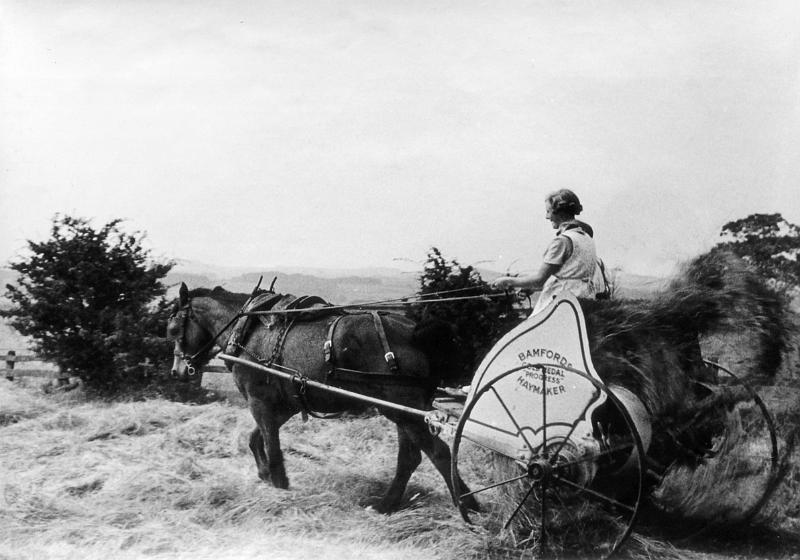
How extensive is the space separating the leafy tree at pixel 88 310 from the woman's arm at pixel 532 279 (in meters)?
8.16

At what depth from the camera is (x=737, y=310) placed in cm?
429

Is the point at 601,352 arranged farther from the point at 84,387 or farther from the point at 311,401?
the point at 84,387

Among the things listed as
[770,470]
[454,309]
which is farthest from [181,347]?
[770,470]

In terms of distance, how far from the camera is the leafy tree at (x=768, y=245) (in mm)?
4738

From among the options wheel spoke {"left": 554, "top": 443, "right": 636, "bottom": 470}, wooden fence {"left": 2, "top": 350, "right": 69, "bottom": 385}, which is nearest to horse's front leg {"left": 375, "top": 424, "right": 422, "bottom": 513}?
wheel spoke {"left": 554, "top": 443, "right": 636, "bottom": 470}

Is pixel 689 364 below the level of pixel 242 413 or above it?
above

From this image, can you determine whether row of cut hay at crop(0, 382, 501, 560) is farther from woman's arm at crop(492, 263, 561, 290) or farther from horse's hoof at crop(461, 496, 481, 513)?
woman's arm at crop(492, 263, 561, 290)

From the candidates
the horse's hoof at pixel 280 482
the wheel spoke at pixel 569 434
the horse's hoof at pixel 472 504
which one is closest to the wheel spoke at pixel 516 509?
the wheel spoke at pixel 569 434

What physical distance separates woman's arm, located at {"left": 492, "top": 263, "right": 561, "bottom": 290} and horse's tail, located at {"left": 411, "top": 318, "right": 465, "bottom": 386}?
96cm

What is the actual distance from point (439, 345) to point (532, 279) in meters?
1.30

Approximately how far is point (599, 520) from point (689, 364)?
1.12 m

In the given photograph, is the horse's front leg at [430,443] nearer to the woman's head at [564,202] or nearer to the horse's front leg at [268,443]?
the horse's front leg at [268,443]

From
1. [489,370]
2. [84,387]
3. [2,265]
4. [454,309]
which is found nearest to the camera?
[489,370]

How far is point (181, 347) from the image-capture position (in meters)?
6.92
